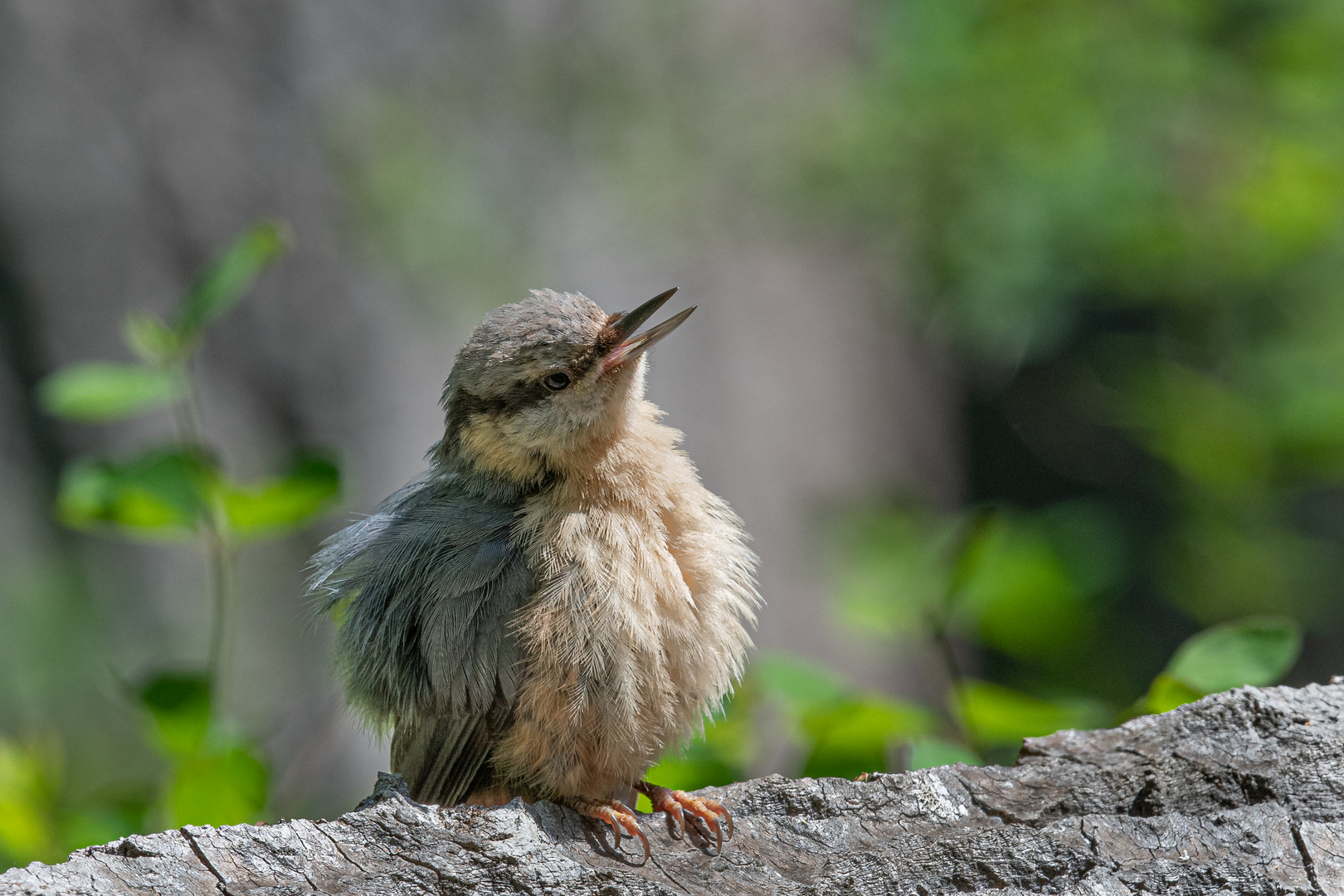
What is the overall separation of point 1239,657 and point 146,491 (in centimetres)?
249

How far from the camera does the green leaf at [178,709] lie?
8.63 ft

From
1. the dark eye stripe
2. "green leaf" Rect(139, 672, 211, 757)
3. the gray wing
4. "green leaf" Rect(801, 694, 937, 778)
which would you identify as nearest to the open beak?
the dark eye stripe

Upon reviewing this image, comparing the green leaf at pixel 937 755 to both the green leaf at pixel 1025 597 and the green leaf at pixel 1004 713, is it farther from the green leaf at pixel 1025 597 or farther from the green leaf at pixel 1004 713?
the green leaf at pixel 1025 597

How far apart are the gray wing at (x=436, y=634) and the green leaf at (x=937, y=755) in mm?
891

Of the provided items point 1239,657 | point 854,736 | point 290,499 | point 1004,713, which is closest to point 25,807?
point 290,499

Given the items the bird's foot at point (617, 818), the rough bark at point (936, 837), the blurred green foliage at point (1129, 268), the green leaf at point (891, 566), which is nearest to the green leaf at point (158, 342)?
the rough bark at point (936, 837)

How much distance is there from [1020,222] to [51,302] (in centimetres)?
476

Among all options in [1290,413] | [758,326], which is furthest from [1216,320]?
[758,326]

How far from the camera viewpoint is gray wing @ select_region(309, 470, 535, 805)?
2.58m

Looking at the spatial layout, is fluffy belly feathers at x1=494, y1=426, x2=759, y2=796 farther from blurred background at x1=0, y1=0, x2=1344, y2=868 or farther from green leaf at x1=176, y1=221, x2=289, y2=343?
blurred background at x1=0, y1=0, x2=1344, y2=868

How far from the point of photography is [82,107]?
16.8 ft

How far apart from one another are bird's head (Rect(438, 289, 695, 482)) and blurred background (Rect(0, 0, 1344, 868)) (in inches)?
67.9

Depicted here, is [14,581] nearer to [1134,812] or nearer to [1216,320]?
[1134,812]

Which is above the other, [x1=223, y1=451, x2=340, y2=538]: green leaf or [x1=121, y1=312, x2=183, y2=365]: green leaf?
[x1=121, y1=312, x2=183, y2=365]: green leaf
